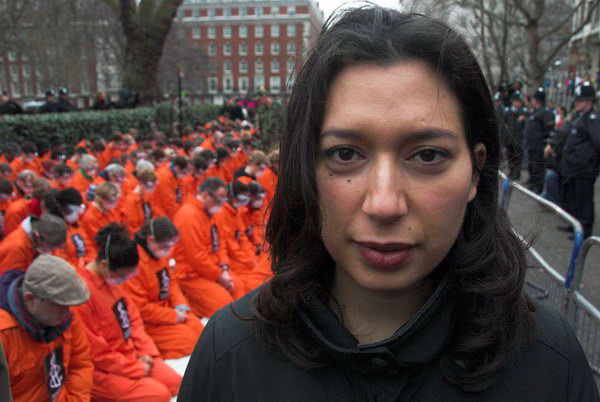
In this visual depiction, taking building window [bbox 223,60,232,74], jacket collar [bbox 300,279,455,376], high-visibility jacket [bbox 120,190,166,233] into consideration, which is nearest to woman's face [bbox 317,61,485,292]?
jacket collar [bbox 300,279,455,376]

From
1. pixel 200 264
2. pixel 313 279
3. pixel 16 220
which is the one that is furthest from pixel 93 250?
pixel 313 279

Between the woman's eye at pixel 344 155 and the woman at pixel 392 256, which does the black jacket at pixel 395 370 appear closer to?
the woman at pixel 392 256

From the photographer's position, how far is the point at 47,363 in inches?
138

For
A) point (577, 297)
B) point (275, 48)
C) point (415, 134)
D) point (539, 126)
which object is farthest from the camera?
point (275, 48)

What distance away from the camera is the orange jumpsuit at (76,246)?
5557 mm

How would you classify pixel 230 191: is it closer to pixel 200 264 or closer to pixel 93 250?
pixel 200 264

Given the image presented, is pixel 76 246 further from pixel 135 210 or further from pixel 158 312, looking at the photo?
pixel 135 210

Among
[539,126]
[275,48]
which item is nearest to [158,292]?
[539,126]

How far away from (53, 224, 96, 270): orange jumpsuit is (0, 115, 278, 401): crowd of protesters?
0.06ft

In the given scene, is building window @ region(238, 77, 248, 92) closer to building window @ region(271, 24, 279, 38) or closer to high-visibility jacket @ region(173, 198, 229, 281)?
building window @ region(271, 24, 279, 38)

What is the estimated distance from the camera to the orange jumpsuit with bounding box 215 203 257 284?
7070 millimetres

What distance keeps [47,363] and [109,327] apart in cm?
85

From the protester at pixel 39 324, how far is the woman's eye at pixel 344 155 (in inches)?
111

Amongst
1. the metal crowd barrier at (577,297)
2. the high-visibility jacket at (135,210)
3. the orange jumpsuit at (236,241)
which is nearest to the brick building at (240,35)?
the high-visibility jacket at (135,210)
